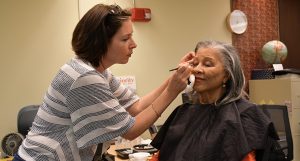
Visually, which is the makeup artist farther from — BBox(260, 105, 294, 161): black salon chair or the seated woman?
BBox(260, 105, 294, 161): black salon chair

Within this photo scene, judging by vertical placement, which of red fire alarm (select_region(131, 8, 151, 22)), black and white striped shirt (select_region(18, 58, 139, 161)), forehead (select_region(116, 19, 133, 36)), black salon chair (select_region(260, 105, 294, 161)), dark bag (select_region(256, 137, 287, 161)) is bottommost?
black salon chair (select_region(260, 105, 294, 161))

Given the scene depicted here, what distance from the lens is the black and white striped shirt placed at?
1440 millimetres

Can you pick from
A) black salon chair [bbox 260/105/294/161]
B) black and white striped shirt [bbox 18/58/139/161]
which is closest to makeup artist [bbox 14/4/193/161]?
black and white striped shirt [bbox 18/58/139/161]

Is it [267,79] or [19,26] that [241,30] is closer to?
[267,79]

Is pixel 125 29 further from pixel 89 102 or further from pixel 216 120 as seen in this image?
pixel 216 120

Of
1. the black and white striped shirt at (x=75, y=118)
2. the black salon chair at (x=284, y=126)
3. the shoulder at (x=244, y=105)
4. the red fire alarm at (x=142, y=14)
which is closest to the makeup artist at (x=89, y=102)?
the black and white striped shirt at (x=75, y=118)

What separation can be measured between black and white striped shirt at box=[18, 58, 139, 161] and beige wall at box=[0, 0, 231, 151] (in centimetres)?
218

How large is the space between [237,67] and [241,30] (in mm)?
3227

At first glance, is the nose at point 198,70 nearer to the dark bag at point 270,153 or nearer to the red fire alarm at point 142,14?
the dark bag at point 270,153

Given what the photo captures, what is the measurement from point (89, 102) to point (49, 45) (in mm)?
2452

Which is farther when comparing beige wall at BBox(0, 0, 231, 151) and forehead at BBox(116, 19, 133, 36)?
beige wall at BBox(0, 0, 231, 151)

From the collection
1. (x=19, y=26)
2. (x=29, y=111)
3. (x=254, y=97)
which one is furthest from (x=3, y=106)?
(x=254, y=97)

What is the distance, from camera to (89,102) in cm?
144

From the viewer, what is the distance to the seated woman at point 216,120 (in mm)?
1436
